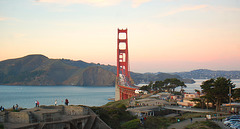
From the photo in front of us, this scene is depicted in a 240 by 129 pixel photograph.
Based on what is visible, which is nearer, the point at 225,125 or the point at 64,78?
the point at 225,125

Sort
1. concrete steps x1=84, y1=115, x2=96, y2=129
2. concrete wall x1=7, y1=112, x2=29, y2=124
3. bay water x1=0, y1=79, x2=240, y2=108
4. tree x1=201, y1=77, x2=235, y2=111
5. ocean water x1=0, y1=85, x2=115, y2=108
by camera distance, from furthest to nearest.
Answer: bay water x1=0, y1=79, x2=240, y2=108
ocean water x1=0, y1=85, x2=115, y2=108
tree x1=201, y1=77, x2=235, y2=111
concrete steps x1=84, y1=115, x2=96, y2=129
concrete wall x1=7, y1=112, x2=29, y2=124

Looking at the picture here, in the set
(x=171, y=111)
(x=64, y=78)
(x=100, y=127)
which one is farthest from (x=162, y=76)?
(x=100, y=127)

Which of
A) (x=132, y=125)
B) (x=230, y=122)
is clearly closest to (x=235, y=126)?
(x=230, y=122)

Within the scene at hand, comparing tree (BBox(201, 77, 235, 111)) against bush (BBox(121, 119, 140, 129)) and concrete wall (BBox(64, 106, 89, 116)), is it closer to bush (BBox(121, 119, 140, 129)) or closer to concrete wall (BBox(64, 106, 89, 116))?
bush (BBox(121, 119, 140, 129))

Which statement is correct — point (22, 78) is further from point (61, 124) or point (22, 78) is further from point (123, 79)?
point (61, 124)

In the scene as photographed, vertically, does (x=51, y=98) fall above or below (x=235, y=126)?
below

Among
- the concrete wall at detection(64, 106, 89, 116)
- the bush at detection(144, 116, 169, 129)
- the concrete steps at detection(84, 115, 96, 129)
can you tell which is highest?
the concrete wall at detection(64, 106, 89, 116)

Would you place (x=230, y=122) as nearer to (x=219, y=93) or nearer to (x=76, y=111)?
(x=219, y=93)

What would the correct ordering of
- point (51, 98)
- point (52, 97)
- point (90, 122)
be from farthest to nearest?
point (52, 97) → point (51, 98) → point (90, 122)

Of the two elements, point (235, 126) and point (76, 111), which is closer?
point (76, 111)

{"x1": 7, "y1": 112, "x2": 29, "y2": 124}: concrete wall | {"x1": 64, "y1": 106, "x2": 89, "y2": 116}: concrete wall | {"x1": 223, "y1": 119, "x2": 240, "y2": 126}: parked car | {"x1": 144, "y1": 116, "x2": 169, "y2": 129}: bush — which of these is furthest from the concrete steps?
{"x1": 223, "y1": 119, "x2": 240, "y2": 126}: parked car

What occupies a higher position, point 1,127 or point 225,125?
point 1,127
